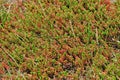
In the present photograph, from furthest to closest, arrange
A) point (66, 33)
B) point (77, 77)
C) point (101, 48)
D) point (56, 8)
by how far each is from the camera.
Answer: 1. point (56, 8)
2. point (66, 33)
3. point (101, 48)
4. point (77, 77)

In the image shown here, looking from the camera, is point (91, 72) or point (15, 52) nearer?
point (91, 72)

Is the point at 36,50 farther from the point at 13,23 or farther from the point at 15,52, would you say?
the point at 13,23

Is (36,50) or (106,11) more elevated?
(106,11)

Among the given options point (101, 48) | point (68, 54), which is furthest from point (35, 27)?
point (101, 48)

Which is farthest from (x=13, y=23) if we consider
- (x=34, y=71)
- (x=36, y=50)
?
(x=34, y=71)

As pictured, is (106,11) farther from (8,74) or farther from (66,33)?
(8,74)

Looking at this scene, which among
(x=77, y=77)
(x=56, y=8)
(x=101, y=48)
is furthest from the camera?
(x=56, y=8)
